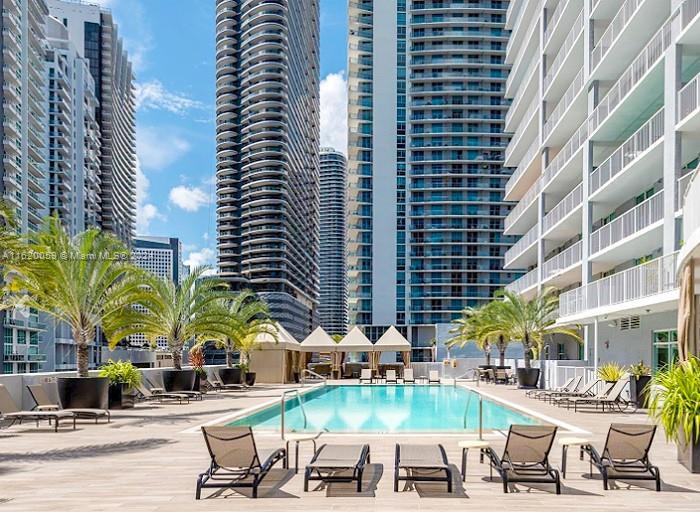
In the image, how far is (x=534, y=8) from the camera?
136 ft

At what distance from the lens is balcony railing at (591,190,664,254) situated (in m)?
21.5

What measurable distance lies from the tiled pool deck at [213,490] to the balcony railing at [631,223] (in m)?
10.7

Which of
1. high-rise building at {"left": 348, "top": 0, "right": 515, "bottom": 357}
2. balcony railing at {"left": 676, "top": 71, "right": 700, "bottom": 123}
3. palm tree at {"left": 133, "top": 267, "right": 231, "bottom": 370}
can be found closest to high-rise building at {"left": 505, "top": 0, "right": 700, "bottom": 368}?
balcony railing at {"left": 676, "top": 71, "right": 700, "bottom": 123}

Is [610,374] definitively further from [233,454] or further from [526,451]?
[233,454]

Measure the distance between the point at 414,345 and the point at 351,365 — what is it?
46166 mm

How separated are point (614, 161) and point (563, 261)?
7.76 metres

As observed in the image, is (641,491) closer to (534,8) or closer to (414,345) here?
(534,8)

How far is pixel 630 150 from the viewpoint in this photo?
24.1 m

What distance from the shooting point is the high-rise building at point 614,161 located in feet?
65.6

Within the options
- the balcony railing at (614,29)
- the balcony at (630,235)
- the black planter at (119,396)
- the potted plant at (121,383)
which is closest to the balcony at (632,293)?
the balcony at (630,235)

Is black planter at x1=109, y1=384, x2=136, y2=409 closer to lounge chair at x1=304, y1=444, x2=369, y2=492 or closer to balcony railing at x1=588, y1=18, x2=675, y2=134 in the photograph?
lounge chair at x1=304, y1=444, x2=369, y2=492

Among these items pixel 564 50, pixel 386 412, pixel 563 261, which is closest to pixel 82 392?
pixel 386 412

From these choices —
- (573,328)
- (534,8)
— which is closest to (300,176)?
(534,8)

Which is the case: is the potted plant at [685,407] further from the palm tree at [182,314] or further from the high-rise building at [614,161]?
the palm tree at [182,314]
